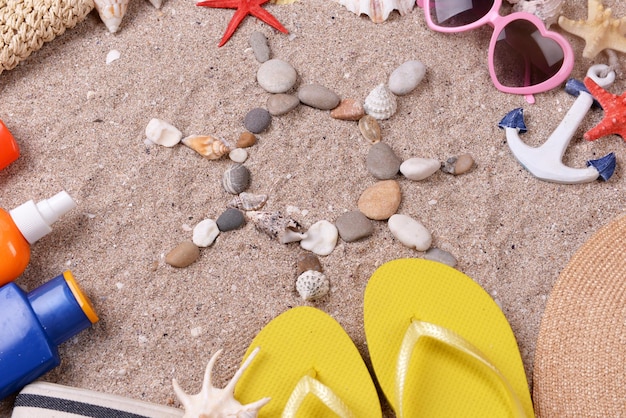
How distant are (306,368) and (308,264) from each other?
0.65ft

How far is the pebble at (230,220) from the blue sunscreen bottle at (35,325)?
293 mm

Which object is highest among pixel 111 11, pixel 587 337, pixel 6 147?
pixel 111 11

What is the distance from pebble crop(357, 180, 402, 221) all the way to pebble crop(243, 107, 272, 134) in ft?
0.85

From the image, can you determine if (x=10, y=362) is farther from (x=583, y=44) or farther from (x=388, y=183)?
(x=583, y=44)

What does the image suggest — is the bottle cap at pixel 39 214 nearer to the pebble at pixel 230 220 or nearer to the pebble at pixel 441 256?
the pebble at pixel 230 220

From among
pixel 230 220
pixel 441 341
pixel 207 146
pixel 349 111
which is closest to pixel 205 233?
pixel 230 220

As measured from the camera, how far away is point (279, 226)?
49.1 inches

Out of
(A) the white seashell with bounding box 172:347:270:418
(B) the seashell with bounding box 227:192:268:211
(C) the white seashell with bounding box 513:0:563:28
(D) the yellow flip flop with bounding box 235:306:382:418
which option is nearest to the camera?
(A) the white seashell with bounding box 172:347:270:418

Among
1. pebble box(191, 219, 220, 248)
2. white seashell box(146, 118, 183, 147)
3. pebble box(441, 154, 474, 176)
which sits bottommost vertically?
pebble box(441, 154, 474, 176)

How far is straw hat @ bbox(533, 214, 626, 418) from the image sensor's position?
1.16 m

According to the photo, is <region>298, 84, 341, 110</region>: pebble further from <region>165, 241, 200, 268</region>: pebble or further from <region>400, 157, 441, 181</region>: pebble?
<region>165, 241, 200, 268</region>: pebble

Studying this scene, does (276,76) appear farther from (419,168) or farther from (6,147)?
(6,147)

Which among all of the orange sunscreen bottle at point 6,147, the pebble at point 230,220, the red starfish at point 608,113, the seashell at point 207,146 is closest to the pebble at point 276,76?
the seashell at point 207,146

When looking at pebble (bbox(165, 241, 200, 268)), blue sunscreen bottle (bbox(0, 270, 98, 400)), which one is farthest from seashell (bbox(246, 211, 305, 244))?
blue sunscreen bottle (bbox(0, 270, 98, 400))
